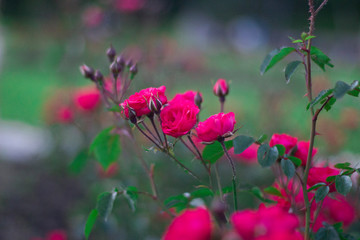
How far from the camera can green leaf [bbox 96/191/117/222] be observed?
0.65 m

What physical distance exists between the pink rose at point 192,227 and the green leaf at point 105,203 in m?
0.29

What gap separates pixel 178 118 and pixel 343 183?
8.8 inches

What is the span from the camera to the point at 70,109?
82.7 inches

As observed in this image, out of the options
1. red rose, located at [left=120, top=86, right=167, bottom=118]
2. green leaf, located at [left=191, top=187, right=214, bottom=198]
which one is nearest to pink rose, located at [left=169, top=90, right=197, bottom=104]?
A: red rose, located at [left=120, top=86, right=167, bottom=118]

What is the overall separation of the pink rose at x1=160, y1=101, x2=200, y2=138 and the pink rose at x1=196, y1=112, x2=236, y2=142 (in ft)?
0.05

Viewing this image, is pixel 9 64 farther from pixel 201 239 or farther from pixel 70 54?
pixel 201 239

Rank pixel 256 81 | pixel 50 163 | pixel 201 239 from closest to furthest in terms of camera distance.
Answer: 1. pixel 201 239
2. pixel 50 163
3. pixel 256 81

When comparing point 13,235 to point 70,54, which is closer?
point 13,235

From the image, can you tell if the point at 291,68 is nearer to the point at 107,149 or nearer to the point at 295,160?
the point at 295,160

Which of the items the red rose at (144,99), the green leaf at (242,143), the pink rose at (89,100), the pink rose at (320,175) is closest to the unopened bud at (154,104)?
the red rose at (144,99)

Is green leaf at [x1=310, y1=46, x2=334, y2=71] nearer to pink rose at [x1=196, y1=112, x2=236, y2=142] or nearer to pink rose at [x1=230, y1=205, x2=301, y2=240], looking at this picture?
pink rose at [x1=196, y1=112, x2=236, y2=142]

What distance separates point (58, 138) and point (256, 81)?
399cm

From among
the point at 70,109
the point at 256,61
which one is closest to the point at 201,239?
the point at 70,109

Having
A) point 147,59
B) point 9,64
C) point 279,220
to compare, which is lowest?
point 279,220
